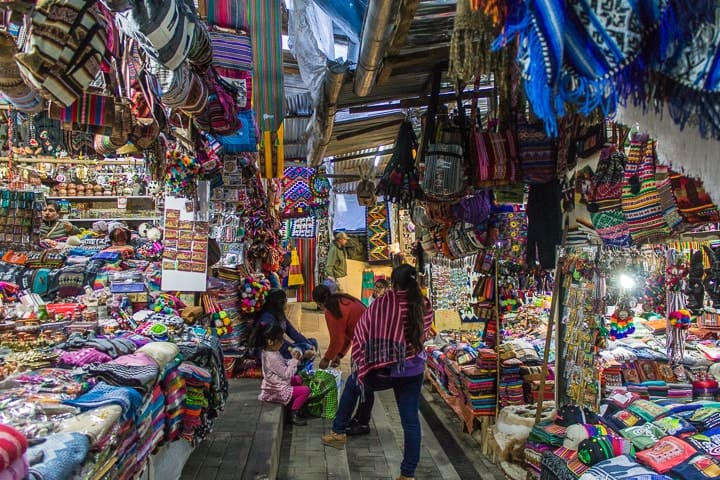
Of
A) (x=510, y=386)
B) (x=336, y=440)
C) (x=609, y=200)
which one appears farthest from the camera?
(x=510, y=386)

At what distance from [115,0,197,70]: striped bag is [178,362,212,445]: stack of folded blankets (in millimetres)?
2005

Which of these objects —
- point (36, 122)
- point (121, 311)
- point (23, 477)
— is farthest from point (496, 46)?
point (121, 311)

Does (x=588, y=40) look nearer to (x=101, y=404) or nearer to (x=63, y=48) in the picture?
(x=63, y=48)

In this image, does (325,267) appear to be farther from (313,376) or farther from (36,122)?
(36,122)

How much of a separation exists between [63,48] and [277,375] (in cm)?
406

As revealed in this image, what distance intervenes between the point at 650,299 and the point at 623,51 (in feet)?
15.8

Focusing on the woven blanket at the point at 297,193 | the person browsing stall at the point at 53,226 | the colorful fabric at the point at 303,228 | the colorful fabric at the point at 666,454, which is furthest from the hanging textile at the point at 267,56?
the colorful fabric at the point at 303,228

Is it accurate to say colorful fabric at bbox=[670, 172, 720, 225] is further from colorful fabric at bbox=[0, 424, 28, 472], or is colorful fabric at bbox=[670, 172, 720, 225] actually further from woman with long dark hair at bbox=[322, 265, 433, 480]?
colorful fabric at bbox=[0, 424, 28, 472]

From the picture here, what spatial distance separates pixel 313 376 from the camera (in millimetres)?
5609

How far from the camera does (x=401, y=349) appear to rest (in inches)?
149

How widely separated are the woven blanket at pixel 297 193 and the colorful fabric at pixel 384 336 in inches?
181

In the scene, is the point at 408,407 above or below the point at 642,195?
below

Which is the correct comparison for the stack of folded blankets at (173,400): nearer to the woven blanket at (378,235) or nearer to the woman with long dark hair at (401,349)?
the woman with long dark hair at (401,349)

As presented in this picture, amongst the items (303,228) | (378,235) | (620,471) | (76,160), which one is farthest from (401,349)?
(378,235)
